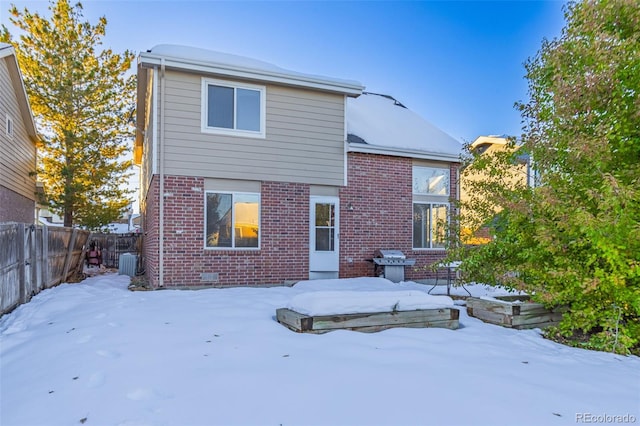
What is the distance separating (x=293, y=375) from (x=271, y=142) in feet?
21.3

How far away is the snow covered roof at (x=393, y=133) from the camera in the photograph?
32.7 ft

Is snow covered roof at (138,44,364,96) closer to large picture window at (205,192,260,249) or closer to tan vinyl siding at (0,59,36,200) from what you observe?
large picture window at (205,192,260,249)

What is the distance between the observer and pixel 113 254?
16062 mm

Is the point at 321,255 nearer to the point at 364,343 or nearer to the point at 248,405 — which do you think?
the point at 364,343

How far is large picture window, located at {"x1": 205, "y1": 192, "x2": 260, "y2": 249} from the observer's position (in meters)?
8.45

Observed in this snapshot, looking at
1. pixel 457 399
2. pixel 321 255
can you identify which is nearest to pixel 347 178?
pixel 321 255

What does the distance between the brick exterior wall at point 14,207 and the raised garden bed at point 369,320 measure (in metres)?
10.9

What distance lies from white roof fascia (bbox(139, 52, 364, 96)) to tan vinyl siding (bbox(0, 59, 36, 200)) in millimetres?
6550

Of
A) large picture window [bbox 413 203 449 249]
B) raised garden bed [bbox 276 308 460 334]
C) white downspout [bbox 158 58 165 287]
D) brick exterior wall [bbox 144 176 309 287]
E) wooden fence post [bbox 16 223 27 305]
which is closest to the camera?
raised garden bed [bbox 276 308 460 334]

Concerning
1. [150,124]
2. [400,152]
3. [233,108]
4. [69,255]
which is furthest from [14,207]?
[400,152]

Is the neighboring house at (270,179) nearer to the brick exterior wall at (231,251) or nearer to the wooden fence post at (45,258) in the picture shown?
the brick exterior wall at (231,251)

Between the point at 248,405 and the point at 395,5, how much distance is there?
1179 cm

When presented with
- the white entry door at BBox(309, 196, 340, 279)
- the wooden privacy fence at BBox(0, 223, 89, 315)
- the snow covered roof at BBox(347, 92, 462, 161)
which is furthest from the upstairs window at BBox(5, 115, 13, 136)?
the snow covered roof at BBox(347, 92, 462, 161)

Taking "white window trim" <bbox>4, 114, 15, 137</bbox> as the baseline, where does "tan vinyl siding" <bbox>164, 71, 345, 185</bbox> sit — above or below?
below
